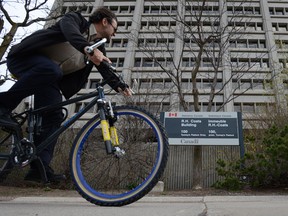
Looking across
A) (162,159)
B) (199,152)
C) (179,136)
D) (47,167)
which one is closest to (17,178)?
(179,136)

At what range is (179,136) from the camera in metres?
10.4

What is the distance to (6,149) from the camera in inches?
87.1

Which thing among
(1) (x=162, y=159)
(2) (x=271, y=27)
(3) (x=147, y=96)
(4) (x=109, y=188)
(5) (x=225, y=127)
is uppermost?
(2) (x=271, y=27)

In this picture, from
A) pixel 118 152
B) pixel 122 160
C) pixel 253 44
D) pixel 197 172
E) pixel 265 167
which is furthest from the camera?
pixel 253 44

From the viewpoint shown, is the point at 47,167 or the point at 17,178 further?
the point at 17,178

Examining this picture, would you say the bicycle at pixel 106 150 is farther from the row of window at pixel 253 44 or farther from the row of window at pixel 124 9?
the row of window at pixel 124 9

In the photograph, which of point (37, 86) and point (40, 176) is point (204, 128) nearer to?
point (40, 176)

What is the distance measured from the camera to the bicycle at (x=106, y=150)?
1.79 metres

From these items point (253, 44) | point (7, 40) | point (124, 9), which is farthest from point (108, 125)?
point (124, 9)

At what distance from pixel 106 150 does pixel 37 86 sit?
69cm

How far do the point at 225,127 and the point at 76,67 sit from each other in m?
8.69

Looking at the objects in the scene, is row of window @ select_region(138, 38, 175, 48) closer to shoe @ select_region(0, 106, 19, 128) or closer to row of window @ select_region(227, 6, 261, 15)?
row of window @ select_region(227, 6, 261, 15)

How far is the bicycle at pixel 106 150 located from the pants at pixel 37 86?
3.3 inches

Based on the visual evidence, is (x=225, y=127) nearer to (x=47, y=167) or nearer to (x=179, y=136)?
(x=179, y=136)
